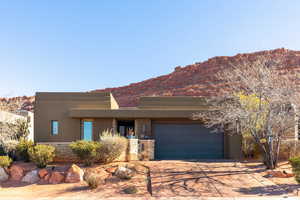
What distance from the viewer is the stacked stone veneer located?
14.3 metres

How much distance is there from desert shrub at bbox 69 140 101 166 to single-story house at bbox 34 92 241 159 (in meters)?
3.57

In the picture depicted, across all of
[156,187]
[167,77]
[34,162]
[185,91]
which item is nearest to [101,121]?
[34,162]

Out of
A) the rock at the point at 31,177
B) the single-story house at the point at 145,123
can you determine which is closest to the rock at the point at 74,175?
the rock at the point at 31,177

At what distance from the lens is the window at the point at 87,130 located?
1725 centimetres

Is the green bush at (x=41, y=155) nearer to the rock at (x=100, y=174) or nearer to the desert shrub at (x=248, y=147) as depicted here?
the rock at (x=100, y=174)

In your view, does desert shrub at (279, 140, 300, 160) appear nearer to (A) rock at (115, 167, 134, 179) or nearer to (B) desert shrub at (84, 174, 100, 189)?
(A) rock at (115, 167, 134, 179)

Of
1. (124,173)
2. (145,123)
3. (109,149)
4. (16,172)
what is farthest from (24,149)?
(145,123)

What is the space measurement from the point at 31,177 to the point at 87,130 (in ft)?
18.2

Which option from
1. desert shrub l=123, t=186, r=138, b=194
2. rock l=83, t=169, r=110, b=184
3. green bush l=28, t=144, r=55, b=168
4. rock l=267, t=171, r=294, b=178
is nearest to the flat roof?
green bush l=28, t=144, r=55, b=168

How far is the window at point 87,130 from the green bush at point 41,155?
160 inches

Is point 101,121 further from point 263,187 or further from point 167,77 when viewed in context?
point 167,77

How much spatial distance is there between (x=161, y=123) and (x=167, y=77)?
154 ft

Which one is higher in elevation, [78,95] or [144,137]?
[78,95]

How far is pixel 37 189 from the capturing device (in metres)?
11.1
